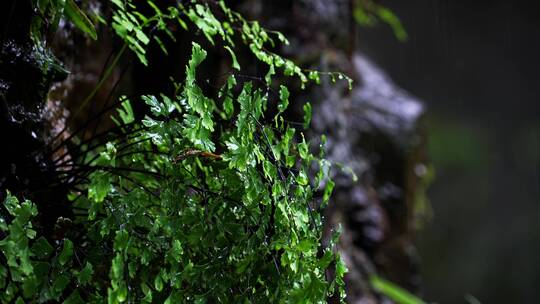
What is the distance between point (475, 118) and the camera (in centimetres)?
874

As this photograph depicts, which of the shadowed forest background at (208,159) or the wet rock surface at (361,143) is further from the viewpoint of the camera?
the wet rock surface at (361,143)

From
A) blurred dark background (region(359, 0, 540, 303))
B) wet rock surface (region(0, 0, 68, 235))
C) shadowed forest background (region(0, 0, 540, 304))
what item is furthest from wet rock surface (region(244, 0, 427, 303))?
blurred dark background (region(359, 0, 540, 303))

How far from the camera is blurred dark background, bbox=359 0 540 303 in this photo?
8.64 metres

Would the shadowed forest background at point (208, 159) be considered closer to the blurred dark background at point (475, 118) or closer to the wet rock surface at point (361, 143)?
the wet rock surface at point (361, 143)

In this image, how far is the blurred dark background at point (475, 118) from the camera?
8641mm

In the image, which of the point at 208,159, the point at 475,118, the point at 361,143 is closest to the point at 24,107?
the point at 208,159

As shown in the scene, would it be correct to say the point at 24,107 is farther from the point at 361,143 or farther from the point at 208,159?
the point at 361,143

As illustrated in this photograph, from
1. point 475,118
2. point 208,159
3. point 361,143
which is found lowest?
point 475,118

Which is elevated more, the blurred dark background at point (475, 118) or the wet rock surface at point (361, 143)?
the wet rock surface at point (361, 143)

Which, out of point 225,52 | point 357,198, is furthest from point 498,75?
point 225,52

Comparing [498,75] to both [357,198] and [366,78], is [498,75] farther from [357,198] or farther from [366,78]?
[357,198]

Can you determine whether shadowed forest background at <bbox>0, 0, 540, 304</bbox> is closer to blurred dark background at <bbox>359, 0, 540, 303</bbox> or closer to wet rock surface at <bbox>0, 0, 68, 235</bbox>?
wet rock surface at <bbox>0, 0, 68, 235</bbox>

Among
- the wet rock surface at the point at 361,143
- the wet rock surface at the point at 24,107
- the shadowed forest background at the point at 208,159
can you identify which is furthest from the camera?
the wet rock surface at the point at 361,143

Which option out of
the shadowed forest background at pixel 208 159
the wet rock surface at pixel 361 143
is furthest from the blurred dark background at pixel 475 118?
the wet rock surface at pixel 361 143
